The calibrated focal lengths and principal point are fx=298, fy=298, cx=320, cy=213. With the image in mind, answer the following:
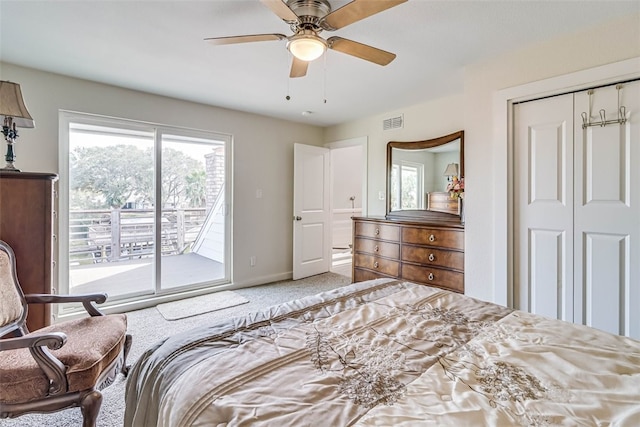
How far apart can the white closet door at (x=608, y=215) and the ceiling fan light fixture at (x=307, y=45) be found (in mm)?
1944

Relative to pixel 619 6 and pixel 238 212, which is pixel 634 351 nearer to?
pixel 619 6

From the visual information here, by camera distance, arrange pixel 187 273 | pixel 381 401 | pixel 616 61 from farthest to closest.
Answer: pixel 187 273 < pixel 616 61 < pixel 381 401

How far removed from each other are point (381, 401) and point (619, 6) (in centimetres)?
264

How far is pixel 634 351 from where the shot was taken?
3.41 feet

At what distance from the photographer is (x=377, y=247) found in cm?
355

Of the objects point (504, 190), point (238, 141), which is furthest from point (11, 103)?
point (504, 190)

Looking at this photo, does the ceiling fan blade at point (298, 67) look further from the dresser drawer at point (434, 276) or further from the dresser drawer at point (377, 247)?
the dresser drawer at point (434, 276)

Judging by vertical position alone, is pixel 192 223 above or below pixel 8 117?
below

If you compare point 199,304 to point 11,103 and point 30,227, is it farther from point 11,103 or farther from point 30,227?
point 11,103

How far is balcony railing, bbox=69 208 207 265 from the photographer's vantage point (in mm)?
3125

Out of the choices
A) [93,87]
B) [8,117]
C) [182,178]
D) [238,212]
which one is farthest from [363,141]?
[8,117]

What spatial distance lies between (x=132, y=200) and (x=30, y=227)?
1.62 metres

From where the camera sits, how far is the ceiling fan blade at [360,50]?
173 cm

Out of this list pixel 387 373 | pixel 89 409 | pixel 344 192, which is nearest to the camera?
pixel 387 373
